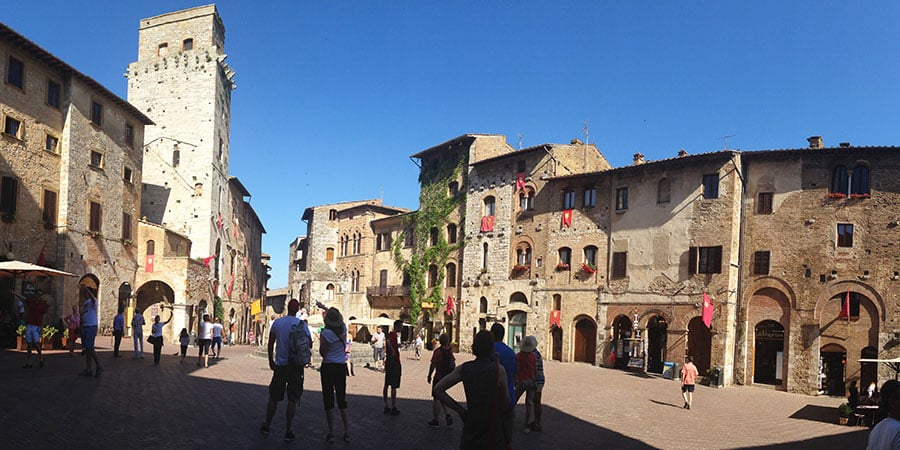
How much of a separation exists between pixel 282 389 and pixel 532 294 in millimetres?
29680

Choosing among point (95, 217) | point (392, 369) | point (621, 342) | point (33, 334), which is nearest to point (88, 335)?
point (33, 334)

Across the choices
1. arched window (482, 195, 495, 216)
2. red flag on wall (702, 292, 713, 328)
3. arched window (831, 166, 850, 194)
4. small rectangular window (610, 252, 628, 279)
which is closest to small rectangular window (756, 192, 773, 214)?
arched window (831, 166, 850, 194)

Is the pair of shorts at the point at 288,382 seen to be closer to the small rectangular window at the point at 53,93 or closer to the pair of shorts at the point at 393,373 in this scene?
the pair of shorts at the point at 393,373

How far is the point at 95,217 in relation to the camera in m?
29.4

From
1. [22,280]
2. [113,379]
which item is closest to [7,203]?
[22,280]

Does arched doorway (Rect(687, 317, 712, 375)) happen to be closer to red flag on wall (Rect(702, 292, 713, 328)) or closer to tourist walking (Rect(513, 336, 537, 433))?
red flag on wall (Rect(702, 292, 713, 328))

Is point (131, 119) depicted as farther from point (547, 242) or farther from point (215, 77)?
point (547, 242)

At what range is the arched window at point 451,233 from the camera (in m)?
44.4

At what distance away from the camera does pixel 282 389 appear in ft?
30.3

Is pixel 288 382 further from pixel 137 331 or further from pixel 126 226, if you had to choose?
pixel 126 226

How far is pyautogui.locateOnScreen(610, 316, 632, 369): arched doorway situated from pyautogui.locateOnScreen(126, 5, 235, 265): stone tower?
1004 inches

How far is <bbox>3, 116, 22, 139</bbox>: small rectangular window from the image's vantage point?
23981 mm

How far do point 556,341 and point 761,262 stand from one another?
39.9ft

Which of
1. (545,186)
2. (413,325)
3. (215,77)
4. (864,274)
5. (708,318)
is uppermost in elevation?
(215,77)
